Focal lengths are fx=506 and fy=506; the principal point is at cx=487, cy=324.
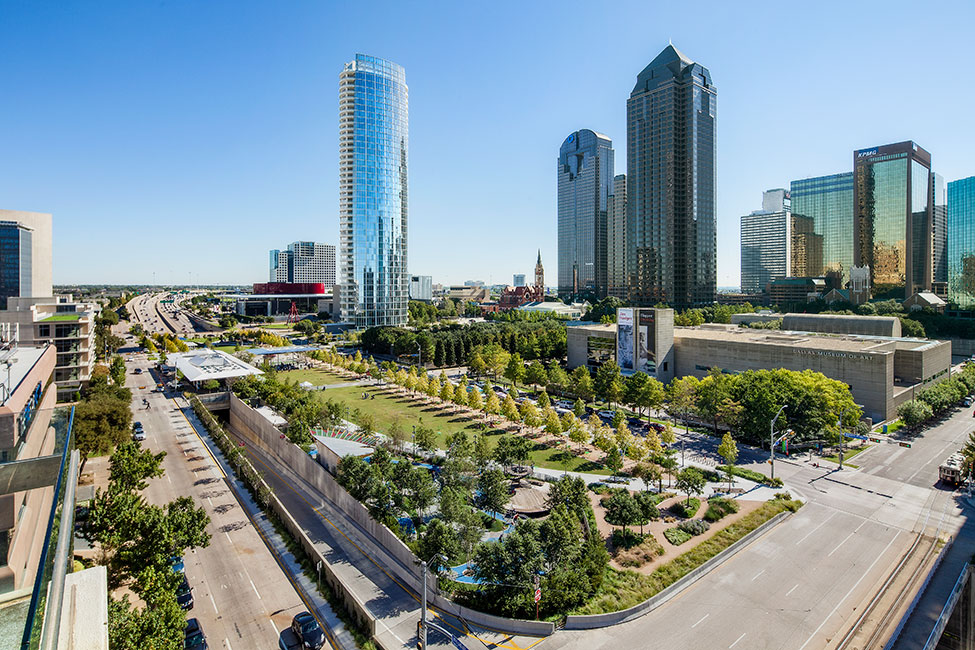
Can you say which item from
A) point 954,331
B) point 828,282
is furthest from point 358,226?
point 828,282

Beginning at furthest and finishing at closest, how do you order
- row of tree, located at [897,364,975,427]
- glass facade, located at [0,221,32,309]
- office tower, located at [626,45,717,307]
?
1. office tower, located at [626,45,717,307]
2. glass facade, located at [0,221,32,309]
3. row of tree, located at [897,364,975,427]

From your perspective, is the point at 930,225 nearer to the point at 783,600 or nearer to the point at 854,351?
the point at 854,351

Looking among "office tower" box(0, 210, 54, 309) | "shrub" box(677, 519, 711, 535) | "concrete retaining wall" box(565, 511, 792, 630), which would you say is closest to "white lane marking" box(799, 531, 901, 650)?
"concrete retaining wall" box(565, 511, 792, 630)

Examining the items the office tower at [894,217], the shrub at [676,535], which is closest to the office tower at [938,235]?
the office tower at [894,217]

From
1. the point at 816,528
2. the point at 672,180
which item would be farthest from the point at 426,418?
the point at 672,180

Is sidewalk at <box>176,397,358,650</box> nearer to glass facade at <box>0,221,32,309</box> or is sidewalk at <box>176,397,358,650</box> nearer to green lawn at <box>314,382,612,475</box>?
green lawn at <box>314,382,612,475</box>

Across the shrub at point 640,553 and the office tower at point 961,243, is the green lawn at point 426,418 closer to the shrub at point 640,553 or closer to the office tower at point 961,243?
the shrub at point 640,553
